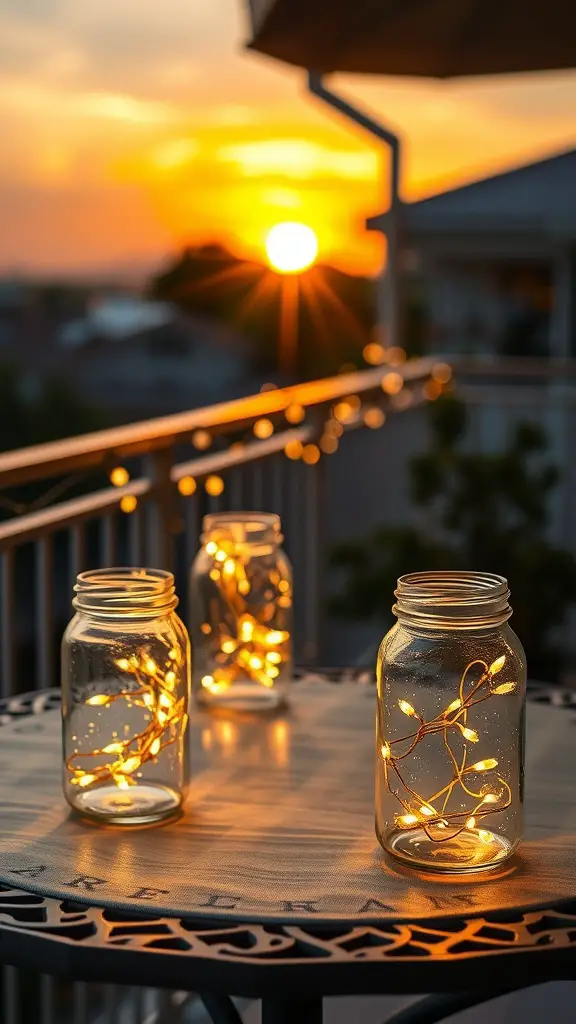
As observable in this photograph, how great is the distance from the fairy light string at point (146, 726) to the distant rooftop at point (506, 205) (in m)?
9.76

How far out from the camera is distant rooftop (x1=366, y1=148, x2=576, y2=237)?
10.6 meters

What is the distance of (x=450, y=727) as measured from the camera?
3.73 ft

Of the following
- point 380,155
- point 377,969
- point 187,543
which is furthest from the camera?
point 380,155

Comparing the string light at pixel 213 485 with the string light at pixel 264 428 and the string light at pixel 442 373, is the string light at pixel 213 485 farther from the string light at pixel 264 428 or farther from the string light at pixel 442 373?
the string light at pixel 442 373

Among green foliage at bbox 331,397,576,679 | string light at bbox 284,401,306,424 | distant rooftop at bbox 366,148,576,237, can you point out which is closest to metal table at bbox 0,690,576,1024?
string light at bbox 284,401,306,424

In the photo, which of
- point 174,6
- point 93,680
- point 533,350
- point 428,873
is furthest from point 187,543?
point 174,6

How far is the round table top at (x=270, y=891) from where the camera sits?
919 mm

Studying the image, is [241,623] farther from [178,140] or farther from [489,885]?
[178,140]

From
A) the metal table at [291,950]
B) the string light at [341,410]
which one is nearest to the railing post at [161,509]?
the string light at [341,410]

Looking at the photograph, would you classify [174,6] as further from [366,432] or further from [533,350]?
[366,432]

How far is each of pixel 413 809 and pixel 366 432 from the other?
3497mm

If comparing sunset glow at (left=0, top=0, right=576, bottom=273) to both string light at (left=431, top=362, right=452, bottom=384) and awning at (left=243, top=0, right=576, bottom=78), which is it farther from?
awning at (left=243, top=0, right=576, bottom=78)

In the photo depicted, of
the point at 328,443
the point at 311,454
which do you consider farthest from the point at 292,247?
the point at 311,454

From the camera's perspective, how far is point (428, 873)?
3.53 feet
